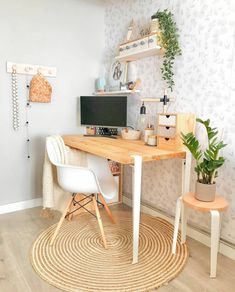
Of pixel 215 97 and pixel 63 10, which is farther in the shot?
pixel 63 10

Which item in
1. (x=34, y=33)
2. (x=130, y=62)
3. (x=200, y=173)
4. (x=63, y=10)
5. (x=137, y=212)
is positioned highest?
(x=63, y=10)

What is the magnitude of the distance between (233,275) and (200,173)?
2.35ft

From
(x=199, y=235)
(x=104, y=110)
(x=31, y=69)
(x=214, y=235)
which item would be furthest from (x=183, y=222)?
(x=31, y=69)

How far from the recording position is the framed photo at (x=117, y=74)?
2836 millimetres

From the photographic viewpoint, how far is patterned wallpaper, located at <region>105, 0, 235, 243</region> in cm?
188

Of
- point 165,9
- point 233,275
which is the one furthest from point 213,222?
point 165,9

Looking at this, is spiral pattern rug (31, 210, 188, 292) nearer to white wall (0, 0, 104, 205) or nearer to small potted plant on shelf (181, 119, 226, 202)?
small potted plant on shelf (181, 119, 226, 202)

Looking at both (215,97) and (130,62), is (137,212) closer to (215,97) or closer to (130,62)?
(215,97)

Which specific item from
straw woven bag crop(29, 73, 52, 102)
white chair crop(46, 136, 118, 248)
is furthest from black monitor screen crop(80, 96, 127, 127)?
white chair crop(46, 136, 118, 248)

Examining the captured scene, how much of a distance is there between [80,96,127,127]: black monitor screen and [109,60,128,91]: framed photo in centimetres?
29

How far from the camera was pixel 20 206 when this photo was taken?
2.74 metres

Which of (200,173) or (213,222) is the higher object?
(200,173)

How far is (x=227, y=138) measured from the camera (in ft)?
6.25

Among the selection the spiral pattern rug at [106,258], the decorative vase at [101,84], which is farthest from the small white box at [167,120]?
the decorative vase at [101,84]
